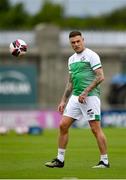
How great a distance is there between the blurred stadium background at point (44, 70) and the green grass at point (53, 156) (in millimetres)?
1814

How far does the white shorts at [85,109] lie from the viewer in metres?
16.5

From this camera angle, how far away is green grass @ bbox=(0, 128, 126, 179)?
1527cm

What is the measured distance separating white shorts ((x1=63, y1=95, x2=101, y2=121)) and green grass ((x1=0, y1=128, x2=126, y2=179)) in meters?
0.93

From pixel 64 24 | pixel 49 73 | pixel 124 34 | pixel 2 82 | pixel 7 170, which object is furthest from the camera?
pixel 64 24

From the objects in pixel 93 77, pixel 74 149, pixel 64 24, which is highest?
pixel 64 24

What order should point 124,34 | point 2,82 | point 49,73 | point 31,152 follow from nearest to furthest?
point 31,152 → point 2,82 → point 49,73 → point 124,34

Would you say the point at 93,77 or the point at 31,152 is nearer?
the point at 93,77

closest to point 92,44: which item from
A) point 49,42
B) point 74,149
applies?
point 49,42

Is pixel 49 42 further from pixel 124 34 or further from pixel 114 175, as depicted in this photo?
pixel 114 175

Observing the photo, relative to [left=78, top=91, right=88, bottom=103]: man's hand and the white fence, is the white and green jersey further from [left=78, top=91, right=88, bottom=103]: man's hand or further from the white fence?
the white fence

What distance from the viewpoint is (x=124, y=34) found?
64.8 metres

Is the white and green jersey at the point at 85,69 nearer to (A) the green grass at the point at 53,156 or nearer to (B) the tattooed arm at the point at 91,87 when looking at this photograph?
(B) the tattooed arm at the point at 91,87

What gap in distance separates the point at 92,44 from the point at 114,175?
4646 cm

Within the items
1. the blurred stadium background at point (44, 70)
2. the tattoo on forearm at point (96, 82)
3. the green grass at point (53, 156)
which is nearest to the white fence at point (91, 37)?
the blurred stadium background at point (44, 70)
